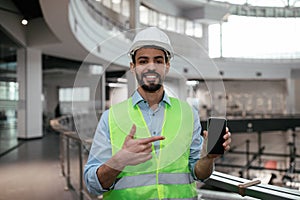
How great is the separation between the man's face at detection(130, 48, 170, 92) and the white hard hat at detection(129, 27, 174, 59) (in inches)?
0.6

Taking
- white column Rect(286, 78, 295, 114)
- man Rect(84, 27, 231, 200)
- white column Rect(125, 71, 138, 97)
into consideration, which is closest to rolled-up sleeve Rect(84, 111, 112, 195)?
man Rect(84, 27, 231, 200)

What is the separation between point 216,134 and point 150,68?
0.25 m

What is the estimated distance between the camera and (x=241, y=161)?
559 inches

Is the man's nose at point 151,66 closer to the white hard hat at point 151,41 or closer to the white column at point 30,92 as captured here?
the white hard hat at point 151,41

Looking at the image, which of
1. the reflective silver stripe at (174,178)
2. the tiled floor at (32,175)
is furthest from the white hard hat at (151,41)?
the tiled floor at (32,175)

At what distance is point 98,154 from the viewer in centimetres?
89

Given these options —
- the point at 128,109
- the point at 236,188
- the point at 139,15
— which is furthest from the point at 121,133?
the point at 139,15

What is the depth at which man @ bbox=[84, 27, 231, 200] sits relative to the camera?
0.83 m

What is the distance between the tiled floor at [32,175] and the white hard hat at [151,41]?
8.15ft

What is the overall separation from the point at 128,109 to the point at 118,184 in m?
0.23

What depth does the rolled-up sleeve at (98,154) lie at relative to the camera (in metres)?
0.88

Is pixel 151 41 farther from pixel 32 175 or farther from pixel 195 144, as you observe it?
pixel 32 175

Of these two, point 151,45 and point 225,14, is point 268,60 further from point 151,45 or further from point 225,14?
point 151,45

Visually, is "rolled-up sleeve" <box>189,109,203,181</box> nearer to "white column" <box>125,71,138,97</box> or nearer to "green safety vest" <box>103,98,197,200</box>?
"green safety vest" <box>103,98,197,200</box>
